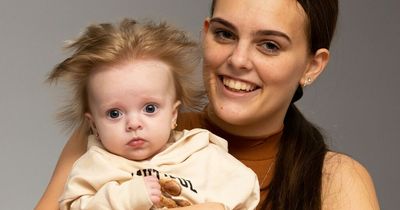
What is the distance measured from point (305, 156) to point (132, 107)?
2.18 ft

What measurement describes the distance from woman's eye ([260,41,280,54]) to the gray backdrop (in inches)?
54.6

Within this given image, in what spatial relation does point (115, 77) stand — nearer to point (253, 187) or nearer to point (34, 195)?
point (253, 187)

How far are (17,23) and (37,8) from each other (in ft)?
0.30

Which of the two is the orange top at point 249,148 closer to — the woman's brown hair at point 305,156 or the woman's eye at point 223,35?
the woman's brown hair at point 305,156

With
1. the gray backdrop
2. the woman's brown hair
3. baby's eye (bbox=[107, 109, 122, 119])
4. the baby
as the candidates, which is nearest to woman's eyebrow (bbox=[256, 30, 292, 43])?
the woman's brown hair

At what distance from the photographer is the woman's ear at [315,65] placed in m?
3.04

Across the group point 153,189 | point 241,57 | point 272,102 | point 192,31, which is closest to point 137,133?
point 153,189

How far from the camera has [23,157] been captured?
4.34 metres

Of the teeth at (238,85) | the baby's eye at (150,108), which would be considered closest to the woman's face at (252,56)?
the teeth at (238,85)

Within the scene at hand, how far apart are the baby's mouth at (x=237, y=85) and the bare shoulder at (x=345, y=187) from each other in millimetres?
307

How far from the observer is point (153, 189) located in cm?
251

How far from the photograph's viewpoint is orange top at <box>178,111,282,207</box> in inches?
120

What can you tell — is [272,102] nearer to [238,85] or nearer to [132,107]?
[238,85]

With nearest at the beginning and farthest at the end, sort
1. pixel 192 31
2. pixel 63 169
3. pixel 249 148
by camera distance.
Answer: pixel 63 169 → pixel 249 148 → pixel 192 31
